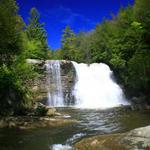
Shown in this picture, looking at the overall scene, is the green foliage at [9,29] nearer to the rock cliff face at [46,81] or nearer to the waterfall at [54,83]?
the rock cliff face at [46,81]

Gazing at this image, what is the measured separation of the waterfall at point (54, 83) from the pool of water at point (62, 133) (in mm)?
14991

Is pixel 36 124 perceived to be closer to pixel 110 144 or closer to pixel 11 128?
pixel 11 128

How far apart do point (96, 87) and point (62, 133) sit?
81.2 ft

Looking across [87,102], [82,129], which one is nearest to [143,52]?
[87,102]

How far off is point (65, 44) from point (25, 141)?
5371 cm

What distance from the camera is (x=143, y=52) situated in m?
33.2

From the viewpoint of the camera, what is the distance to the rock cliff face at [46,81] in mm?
39375

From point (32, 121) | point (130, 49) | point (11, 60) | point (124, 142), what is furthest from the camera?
point (130, 49)

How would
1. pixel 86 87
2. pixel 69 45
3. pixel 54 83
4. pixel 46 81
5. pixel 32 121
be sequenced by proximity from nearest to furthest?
pixel 32 121
pixel 46 81
pixel 54 83
pixel 86 87
pixel 69 45

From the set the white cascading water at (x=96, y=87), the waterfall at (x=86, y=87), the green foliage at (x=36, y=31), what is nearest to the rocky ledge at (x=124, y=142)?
the waterfall at (x=86, y=87)

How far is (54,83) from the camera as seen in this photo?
133ft

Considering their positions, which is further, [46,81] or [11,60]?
[46,81]

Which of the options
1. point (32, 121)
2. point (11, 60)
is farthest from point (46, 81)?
point (32, 121)

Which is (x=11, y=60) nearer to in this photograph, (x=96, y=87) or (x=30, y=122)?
(x=30, y=122)
